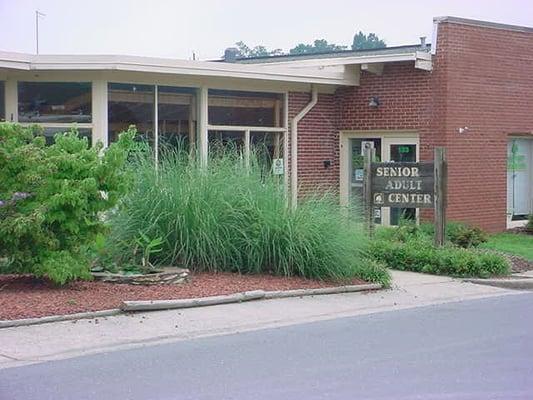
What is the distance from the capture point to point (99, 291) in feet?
37.8

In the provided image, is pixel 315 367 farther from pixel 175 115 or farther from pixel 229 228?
pixel 175 115

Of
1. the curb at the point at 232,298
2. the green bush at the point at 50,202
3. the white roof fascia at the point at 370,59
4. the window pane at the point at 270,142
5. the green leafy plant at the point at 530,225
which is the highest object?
the white roof fascia at the point at 370,59

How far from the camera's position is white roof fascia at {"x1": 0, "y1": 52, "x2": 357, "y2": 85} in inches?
642

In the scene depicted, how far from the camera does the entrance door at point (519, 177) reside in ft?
71.6

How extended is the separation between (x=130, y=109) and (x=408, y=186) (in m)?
5.77

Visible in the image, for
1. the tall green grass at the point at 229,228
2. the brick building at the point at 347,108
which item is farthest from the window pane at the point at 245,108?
the tall green grass at the point at 229,228

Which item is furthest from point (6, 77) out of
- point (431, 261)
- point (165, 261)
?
point (431, 261)

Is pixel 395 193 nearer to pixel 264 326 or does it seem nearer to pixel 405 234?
pixel 405 234

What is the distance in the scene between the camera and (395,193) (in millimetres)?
16078

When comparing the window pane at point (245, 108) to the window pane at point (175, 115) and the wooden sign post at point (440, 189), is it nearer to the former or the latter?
the window pane at point (175, 115)

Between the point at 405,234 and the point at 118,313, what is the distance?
7526 millimetres

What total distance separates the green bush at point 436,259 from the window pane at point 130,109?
209 inches

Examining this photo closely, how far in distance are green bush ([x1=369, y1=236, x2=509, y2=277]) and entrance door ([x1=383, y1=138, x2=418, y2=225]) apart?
4.14m

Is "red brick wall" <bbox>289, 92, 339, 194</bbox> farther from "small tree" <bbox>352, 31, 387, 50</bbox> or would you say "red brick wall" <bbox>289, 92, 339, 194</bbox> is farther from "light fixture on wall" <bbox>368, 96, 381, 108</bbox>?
"small tree" <bbox>352, 31, 387, 50</bbox>
